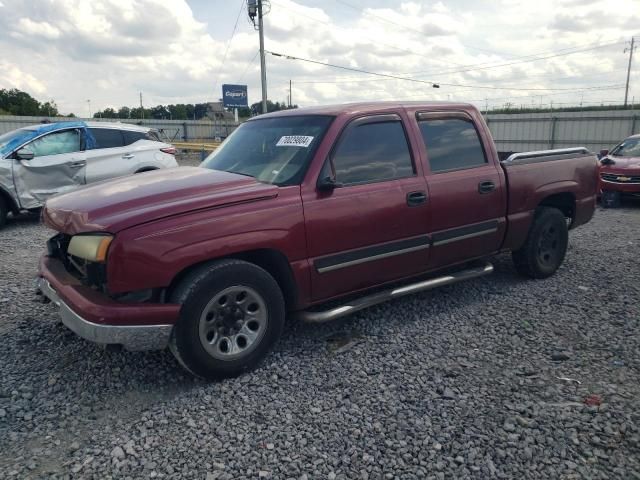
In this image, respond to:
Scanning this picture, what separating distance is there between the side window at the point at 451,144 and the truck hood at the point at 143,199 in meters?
1.61

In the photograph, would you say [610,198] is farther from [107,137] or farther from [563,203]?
[107,137]

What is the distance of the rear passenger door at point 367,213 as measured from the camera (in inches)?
147

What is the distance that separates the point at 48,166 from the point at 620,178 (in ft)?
37.1

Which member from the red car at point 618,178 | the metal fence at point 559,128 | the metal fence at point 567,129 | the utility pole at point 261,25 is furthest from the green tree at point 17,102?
the red car at point 618,178

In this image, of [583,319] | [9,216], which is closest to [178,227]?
[583,319]

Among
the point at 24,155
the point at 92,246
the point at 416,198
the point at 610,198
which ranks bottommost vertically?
→ the point at 610,198

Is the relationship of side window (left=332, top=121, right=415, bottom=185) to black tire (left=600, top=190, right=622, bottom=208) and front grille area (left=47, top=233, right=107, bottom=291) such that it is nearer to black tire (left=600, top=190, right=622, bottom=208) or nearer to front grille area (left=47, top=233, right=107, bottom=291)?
front grille area (left=47, top=233, right=107, bottom=291)

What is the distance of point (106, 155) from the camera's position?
9094mm

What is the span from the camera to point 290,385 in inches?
133

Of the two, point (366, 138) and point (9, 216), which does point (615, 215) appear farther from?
point (9, 216)

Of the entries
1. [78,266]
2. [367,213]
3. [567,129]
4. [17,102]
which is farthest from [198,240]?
[17,102]

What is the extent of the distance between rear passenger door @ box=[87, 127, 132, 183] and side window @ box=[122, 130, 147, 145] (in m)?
0.07

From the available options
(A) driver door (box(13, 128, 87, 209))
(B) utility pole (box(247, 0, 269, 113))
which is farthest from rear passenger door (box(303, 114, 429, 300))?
(B) utility pole (box(247, 0, 269, 113))

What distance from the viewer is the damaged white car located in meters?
8.36
